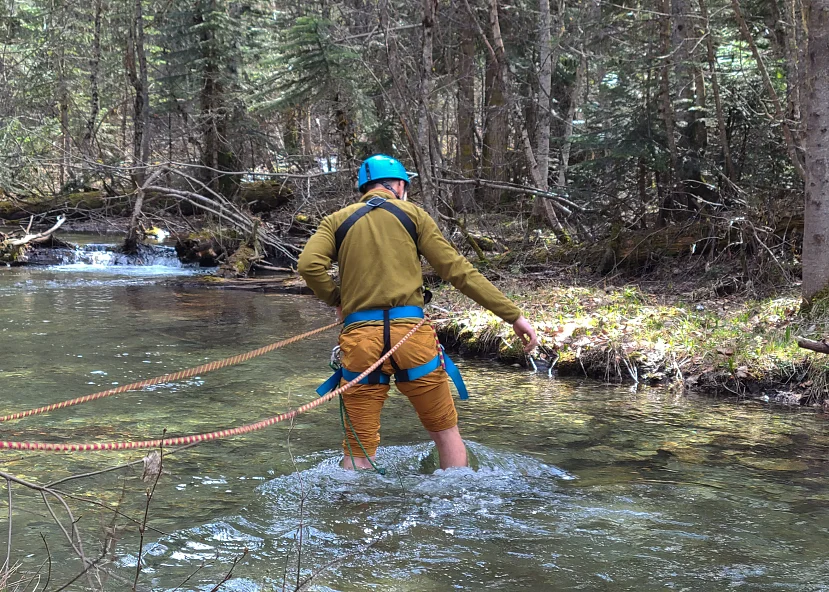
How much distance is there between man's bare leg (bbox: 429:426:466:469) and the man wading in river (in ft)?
0.19

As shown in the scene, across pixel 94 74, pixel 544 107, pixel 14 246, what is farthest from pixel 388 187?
pixel 94 74

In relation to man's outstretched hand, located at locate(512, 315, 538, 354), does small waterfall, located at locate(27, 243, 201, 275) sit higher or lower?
higher

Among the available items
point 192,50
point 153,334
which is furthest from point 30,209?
point 153,334

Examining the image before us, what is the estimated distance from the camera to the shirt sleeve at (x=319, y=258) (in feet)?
14.3

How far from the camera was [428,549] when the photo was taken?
3.75 meters

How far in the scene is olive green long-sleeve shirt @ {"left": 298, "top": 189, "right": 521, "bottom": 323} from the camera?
435 centimetres

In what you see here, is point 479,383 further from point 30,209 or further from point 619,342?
point 30,209

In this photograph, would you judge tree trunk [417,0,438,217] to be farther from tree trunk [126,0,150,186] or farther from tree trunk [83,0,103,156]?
tree trunk [83,0,103,156]

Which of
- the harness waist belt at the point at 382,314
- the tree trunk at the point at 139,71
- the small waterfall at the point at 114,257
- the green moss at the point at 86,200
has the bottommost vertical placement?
the harness waist belt at the point at 382,314

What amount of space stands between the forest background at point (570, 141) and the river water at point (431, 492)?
5.60ft

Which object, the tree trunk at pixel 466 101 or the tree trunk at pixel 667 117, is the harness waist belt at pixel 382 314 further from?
the tree trunk at pixel 466 101

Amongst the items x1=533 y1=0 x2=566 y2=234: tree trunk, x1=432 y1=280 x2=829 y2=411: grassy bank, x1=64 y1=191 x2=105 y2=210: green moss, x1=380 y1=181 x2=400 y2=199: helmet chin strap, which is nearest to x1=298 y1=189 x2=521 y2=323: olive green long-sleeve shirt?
x1=380 y1=181 x2=400 y2=199: helmet chin strap

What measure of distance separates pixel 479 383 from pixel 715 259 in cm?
527

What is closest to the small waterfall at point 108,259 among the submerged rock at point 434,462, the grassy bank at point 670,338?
the grassy bank at point 670,338
